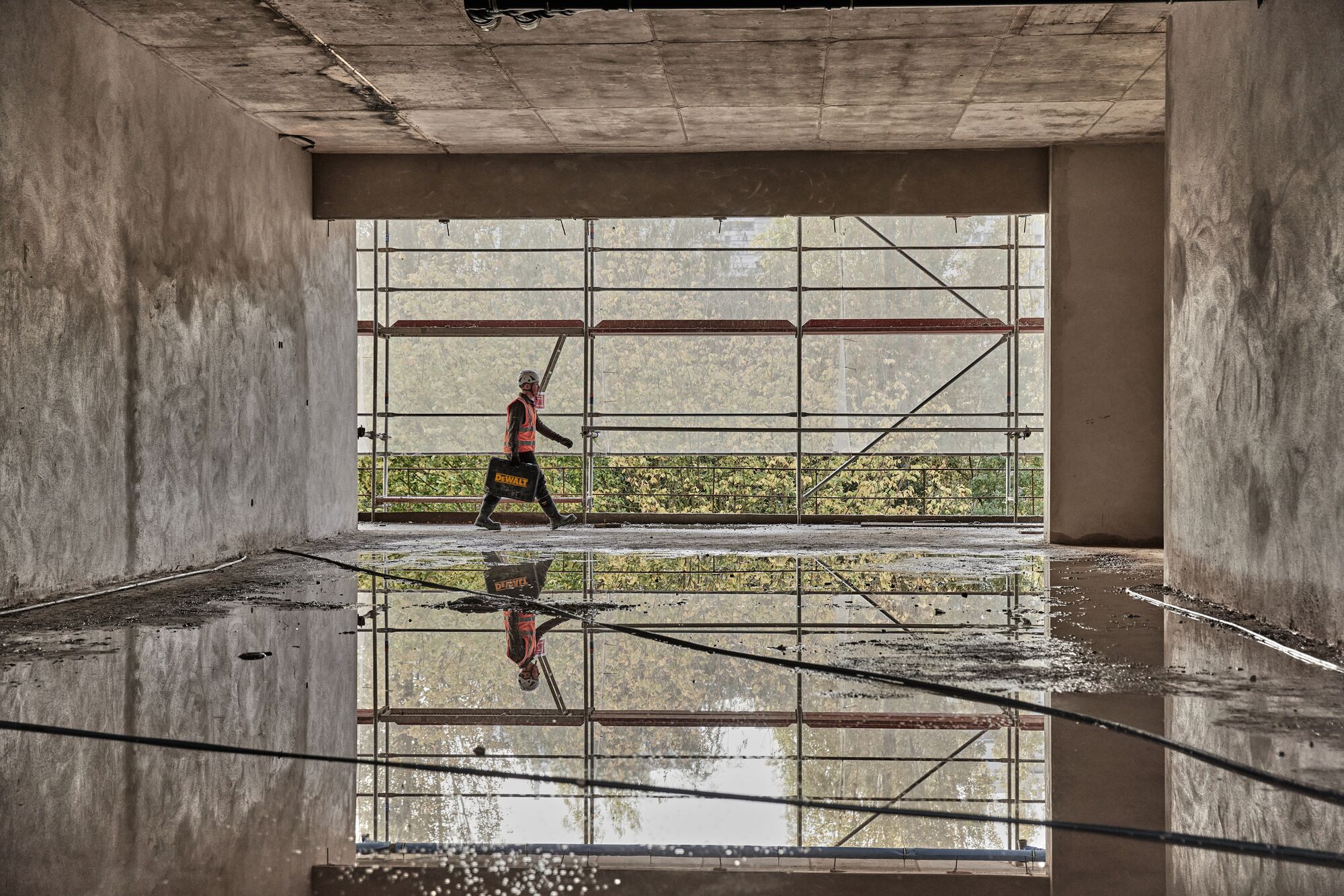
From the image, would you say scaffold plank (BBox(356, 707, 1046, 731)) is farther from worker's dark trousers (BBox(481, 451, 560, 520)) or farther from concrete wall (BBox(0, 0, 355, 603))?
worker's dark trousers (BBox(481, 451, 560, 520))

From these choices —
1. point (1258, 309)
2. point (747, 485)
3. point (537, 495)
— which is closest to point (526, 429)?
point (537, 495)

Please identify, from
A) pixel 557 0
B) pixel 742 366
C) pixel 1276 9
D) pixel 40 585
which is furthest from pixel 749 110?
pixel 742 366

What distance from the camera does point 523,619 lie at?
Result: 17.5ft

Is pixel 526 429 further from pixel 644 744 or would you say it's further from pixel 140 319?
pixel 644 744

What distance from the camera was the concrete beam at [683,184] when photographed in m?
10.0

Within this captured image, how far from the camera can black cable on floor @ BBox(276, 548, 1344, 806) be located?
8.79 ft

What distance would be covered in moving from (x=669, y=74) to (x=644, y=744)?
5692mm

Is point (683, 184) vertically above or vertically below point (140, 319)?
above

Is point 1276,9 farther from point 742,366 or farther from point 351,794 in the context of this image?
point 742,366

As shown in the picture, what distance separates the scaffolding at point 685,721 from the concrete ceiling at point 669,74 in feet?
10.7

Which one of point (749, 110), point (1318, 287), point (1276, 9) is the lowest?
point (1318, 287)

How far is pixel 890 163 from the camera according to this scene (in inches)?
395

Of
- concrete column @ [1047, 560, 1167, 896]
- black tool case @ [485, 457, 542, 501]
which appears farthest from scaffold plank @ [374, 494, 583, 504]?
Result: concrete column @ [1047, 560, 1167, 896]

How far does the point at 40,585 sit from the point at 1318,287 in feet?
19.2
